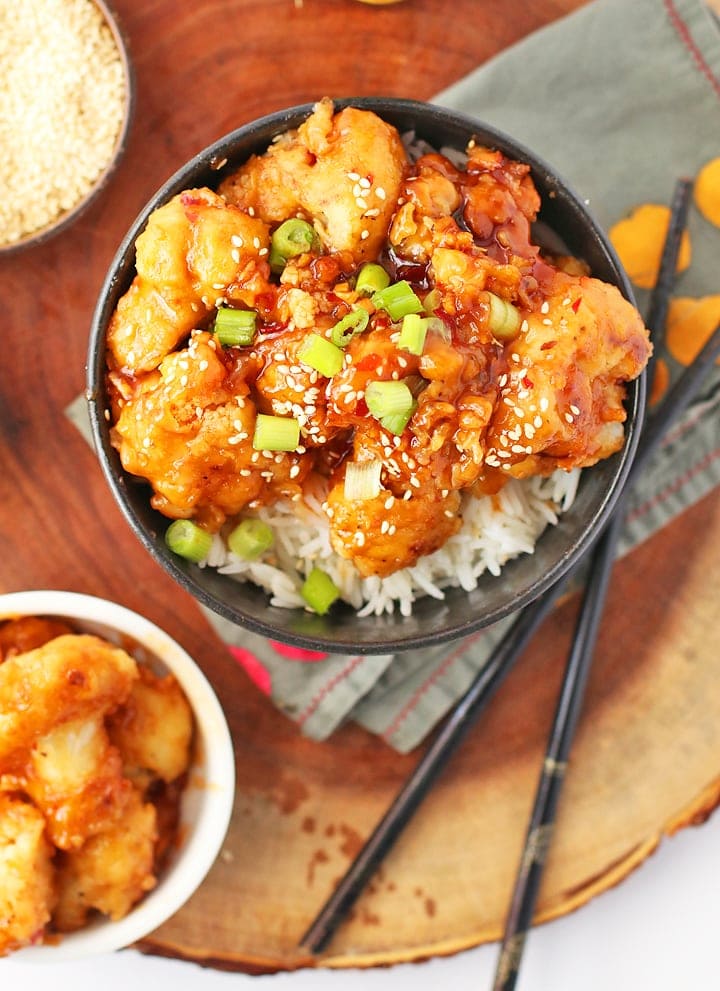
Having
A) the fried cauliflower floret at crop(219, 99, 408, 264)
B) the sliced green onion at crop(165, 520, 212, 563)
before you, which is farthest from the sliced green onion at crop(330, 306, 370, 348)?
the sliced green onion at crop(165, 520, 212, 563)

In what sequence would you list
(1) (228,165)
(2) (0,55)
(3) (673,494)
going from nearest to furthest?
1. (1) (228,165)
2. (2) (0,55)
3. (3) (673,494)

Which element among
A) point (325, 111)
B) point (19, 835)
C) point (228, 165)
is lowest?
point (19, 835)

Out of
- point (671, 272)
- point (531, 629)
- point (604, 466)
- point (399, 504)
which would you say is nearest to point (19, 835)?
point (399, 504)

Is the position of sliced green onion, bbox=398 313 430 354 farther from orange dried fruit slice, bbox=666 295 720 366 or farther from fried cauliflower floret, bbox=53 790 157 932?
fried cauliflower floret, bbox=53 790 157 932

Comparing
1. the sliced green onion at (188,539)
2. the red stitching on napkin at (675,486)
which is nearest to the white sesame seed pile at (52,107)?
the sliced green onion at (188,539)

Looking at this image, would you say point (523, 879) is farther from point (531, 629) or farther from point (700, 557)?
point (700, 557)

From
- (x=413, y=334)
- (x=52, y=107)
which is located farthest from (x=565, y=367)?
(x=52, y=107)
